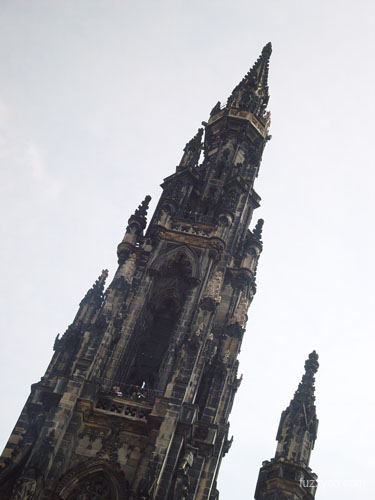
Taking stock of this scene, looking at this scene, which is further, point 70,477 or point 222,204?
point 222,204

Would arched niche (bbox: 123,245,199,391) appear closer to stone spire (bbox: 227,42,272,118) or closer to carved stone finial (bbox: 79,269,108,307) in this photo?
carved stone finial (bbox: 79,269,108,307)

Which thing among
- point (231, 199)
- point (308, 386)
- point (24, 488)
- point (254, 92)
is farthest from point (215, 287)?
point (254, 92)

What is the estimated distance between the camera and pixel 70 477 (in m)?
24.9

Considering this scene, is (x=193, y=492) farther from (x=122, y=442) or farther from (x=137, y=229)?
(x=137, y=229)

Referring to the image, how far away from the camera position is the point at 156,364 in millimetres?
31047

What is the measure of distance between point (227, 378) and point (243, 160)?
16.5 meters

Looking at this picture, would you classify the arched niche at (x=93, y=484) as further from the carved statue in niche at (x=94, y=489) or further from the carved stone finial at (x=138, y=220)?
the carved stone finial at (x=138, y=220)

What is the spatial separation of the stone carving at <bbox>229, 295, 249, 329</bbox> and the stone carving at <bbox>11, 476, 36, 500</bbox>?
12340 millimetres

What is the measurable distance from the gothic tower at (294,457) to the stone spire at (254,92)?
22.3 meters

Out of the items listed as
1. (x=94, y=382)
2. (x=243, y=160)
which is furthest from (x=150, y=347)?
(x=243, y=160)

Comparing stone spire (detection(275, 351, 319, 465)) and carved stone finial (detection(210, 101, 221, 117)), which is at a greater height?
carved stone finial (detection(210, 101, 221, 117))

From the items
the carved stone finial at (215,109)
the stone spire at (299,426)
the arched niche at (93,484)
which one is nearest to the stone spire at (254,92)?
the carved stone finial at (215,109)

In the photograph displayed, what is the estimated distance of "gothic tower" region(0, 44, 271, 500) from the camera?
25000 mm

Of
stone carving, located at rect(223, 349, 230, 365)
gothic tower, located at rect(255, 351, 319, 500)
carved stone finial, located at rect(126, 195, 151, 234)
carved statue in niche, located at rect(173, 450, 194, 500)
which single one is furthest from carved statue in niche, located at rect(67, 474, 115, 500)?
carved stone finial, located at rect(126, 195, 151, 234)
